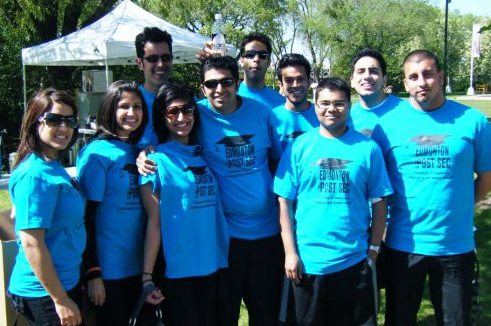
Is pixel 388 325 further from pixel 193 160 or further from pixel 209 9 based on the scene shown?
pixel 209 9

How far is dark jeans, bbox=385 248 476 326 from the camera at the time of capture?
316cm

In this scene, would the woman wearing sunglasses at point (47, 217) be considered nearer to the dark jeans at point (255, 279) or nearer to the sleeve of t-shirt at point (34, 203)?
the sleeve of t-shirt at point (34, 203)

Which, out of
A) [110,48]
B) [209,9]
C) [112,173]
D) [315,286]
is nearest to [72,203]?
[112,173]

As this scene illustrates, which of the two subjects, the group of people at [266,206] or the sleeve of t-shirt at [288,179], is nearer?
the group of people at [266,206]

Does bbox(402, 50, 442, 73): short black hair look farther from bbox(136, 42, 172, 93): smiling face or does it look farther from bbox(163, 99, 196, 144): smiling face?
bbox(136, 42, 172, 93): smiling face

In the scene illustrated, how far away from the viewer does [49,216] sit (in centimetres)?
245

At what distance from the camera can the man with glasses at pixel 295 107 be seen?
3.63 m

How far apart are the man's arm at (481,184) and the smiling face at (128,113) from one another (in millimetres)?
2284

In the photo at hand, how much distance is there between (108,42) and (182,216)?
8125mm

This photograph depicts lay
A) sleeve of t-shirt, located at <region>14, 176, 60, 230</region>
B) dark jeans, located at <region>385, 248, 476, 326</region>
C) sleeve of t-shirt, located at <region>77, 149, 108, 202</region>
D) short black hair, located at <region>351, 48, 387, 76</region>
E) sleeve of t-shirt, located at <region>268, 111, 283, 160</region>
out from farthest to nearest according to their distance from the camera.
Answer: short black hair, located at <region>351, 48, 387, 76</region> < sleeve of t-shirt, located at <region>268, 111, 283, 160</region> < dark jeans, located at <region>385, 248, 476, 326</region> < sleeve of t-shirt, located at <region>77, 149, 108, 202</region> < sleeve of t-shirt, located at <region>14, 176, 60, 230</region>

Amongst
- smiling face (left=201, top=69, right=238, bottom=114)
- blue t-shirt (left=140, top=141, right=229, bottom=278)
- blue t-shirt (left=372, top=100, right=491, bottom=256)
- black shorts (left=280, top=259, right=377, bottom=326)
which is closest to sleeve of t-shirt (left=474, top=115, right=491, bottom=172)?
blue t-shirt (left=372, top=100, right=491, bottom=256)

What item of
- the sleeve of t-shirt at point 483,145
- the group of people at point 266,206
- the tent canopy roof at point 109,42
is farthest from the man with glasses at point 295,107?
the tent canopy roof at point 109,42

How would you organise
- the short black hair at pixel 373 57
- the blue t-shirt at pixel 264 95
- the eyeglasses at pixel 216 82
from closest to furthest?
the eyeglasses at pixel 216 82 < the short black hair at pixel 373 57 < the blue t-shirt at pixel 264 95

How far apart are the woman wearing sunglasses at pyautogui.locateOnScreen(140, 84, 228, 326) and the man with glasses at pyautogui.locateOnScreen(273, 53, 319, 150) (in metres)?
0.78
